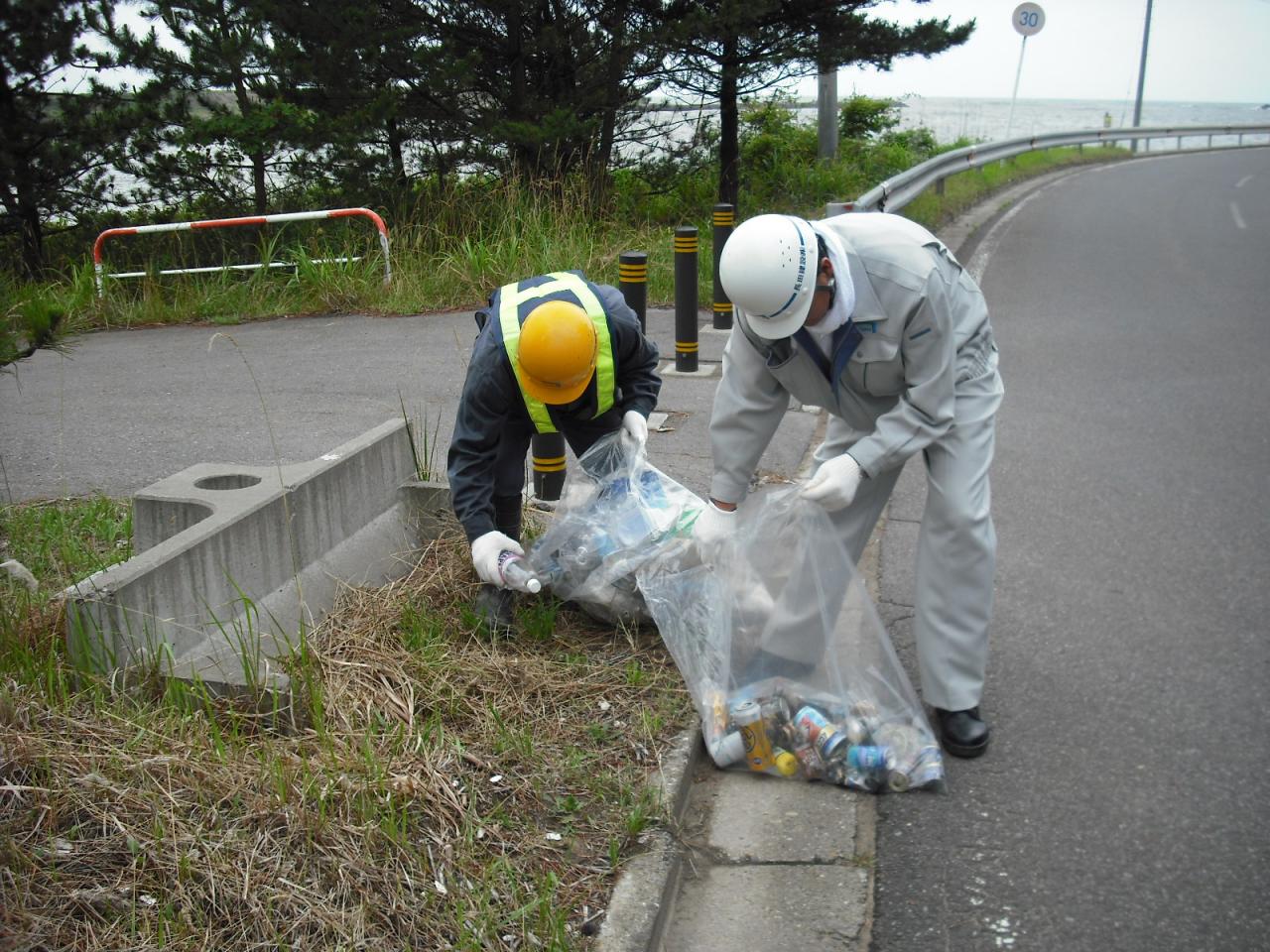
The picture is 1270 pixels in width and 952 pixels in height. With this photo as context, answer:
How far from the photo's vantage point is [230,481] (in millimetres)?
4273

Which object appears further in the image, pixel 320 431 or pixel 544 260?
pixel 544 260

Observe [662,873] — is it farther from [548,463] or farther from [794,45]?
[794,45]

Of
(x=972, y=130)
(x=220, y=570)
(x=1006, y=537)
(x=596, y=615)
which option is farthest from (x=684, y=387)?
(x=972, y=130)

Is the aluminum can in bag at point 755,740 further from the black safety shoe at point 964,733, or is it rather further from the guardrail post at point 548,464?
the guardrail post at point 548,464

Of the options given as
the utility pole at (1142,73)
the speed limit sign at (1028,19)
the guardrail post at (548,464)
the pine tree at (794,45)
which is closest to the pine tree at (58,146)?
the pine tree at (794,45)

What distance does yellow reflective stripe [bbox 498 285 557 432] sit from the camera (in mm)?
3686

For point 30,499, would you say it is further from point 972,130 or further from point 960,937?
point 972,130

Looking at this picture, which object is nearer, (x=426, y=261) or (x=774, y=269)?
(x=774, y=269)

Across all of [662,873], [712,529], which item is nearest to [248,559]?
[712,529]

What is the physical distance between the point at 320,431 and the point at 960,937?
15.5 feet

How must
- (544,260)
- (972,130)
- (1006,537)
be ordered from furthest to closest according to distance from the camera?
(972,130), (544,260), (1006,537)

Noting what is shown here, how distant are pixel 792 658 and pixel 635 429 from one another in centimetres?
99

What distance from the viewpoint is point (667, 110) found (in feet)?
45.4

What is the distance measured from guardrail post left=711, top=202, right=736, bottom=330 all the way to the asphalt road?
79.2 inches
